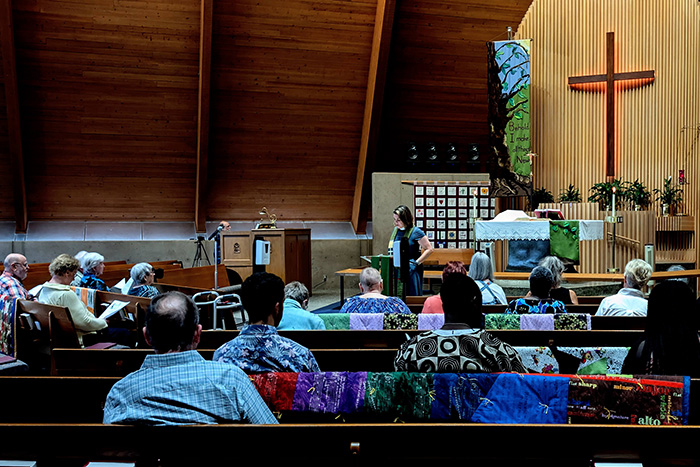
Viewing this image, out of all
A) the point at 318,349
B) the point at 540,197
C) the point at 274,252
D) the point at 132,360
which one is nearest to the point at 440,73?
the point at 540,197

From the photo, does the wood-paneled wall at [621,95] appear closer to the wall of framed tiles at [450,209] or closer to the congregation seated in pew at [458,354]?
the wall of framed tiles at [450,209]

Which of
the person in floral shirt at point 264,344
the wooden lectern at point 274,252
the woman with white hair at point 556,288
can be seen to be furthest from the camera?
the wooden lectern at point 274,252

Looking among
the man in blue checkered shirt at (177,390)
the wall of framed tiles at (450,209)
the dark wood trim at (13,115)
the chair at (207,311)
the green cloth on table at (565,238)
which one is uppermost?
the dark wood trim at (13,115)

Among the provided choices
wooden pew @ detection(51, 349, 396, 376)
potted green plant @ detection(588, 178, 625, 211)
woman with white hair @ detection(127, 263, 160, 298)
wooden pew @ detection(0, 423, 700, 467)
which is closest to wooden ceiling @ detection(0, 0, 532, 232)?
potted green plant @ detection(588, 178, 625, 211)

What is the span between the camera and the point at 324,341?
10.9ft

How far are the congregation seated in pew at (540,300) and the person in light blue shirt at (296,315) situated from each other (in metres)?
1.17

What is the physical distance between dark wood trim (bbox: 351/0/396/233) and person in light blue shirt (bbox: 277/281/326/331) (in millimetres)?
6824

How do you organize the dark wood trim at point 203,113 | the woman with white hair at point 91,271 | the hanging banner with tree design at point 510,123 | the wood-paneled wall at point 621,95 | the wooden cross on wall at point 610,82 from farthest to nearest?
the wooden cross on wall at point 610,82 < the wood-paneled wall at point 621,95 < the hanging banner with tree design at point 510,123 < the dark wood trim at point 203,113 < the woman with white hair at point 91,271

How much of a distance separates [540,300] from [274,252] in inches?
251

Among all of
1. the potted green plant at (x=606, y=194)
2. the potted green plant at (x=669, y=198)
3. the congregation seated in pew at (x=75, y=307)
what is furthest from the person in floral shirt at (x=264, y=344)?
the potted green plant at (x=669, y=198)

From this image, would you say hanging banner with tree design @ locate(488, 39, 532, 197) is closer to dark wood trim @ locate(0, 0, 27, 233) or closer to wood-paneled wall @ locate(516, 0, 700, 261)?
wood-paneled wall @ locate(516, 0, 700, 261)

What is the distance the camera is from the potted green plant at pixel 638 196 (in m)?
10.9

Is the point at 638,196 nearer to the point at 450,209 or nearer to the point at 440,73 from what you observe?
the point at 450,209

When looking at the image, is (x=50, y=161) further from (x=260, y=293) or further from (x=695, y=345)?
(x=695, y=345)
